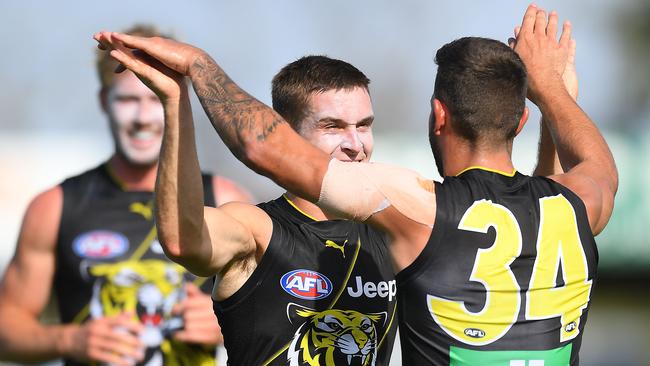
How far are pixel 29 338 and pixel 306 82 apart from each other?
2.62m

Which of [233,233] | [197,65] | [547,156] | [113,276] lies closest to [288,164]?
[197,65]

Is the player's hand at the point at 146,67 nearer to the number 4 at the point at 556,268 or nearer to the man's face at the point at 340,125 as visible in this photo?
the man's face at the point at 340,125

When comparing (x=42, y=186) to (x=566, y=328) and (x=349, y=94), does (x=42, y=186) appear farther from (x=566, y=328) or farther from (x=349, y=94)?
(x=566, y=328)

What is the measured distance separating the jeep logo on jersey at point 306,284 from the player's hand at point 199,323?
1834mm

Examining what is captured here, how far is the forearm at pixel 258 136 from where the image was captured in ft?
11.3

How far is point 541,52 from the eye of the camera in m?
4.42

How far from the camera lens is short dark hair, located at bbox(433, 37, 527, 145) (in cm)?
371

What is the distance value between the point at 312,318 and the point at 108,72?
313cm

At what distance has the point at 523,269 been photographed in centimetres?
361

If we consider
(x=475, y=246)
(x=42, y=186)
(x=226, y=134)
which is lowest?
(x=42, y=186)

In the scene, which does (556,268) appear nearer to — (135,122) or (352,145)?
(352,145)

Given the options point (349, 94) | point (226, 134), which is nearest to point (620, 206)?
point (349, 94)

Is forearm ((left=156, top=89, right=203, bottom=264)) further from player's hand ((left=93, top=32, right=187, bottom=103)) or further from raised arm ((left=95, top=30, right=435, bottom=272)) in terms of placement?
raised arm ((left=95, top=30, right=435, bottom=272))

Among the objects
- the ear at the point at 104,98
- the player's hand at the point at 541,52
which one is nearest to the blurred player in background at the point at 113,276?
the ear at the point at 104,98
